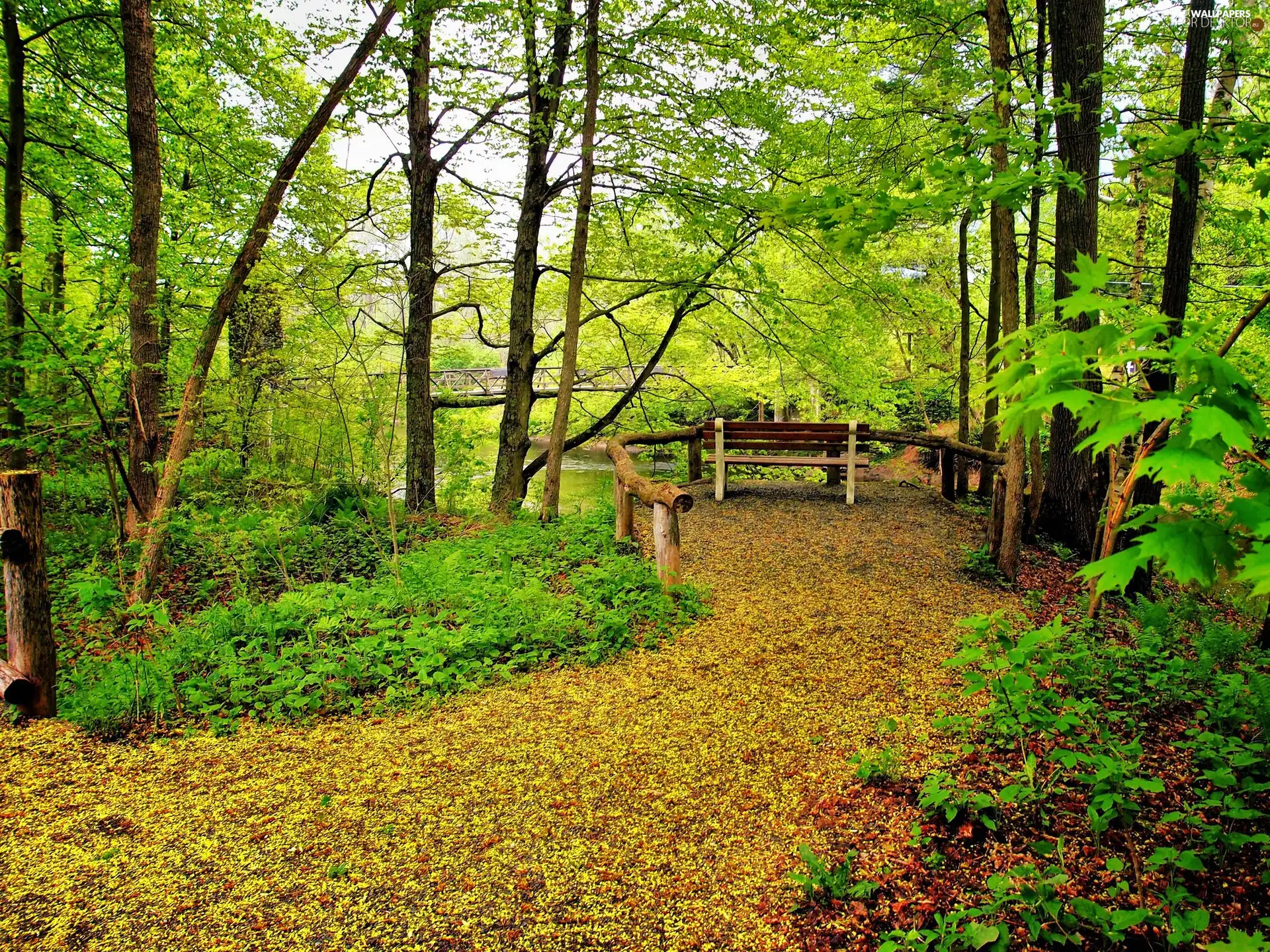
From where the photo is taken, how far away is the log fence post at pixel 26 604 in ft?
12.6

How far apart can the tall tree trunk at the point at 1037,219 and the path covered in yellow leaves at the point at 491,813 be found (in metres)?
2.71

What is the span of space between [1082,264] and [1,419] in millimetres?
8846

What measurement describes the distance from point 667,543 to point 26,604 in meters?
4.13

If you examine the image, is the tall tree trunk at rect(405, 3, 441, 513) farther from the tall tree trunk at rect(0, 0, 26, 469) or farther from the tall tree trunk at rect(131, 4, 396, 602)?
the tall tree trunk at rect(0, 0, 26, 469)

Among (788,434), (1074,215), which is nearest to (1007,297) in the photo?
(1074,215)

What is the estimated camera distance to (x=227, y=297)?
6.16 metres

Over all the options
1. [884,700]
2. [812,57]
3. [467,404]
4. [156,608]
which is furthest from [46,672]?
[812,57]

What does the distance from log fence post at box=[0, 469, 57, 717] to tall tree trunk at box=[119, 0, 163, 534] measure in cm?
248

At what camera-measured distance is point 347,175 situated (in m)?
10.7

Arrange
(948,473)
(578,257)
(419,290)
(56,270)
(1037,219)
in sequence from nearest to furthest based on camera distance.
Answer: (56,270), (578,257), (1037,219), (948,473), (419,290)

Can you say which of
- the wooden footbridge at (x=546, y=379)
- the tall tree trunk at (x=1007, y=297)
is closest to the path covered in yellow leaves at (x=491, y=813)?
the tall tree trunk at (x=1007, y=297)

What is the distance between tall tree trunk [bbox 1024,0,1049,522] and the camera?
4.65m

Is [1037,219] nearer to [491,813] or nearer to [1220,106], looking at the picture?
[1220,106]

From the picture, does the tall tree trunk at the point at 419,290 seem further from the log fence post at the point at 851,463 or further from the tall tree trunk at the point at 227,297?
the log fence post at the point at 851,463
